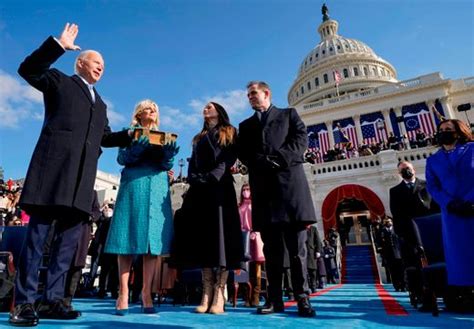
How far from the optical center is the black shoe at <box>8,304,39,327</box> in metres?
1.98

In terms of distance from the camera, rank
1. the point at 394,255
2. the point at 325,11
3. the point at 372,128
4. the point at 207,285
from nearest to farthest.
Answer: the point at 207,285 < the point at 394,255 < the point at 372,128 < the point at 325,11

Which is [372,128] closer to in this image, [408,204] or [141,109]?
[408,204]

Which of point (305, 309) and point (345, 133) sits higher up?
point (345, 133)

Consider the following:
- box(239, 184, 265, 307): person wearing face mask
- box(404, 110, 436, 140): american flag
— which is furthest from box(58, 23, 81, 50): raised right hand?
box(404, 110, 436, 140): american flag

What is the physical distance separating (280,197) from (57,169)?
1.94 metres

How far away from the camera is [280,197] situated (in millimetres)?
2867

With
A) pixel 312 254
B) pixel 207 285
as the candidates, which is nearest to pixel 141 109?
pixel 207 285

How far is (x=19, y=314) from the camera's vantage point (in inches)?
79.3

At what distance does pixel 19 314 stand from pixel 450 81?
3970 cm

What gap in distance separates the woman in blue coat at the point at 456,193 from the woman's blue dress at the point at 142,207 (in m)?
2.65

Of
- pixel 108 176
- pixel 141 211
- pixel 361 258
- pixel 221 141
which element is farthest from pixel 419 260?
pixel 108 176

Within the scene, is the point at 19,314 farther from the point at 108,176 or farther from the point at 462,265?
the point at 108,176

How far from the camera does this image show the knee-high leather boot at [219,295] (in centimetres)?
287

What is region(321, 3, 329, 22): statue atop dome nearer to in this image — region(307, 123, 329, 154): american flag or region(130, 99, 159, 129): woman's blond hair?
region(307, 123, 329, 154): american flag
